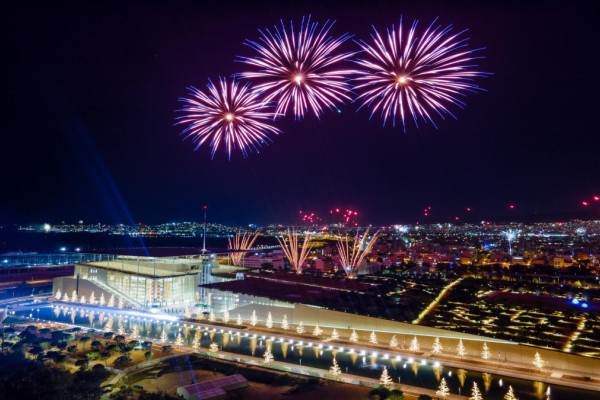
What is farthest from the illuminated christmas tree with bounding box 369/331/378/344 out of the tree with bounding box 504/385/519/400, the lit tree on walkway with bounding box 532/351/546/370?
the tree with bounding box 504/385/519/400

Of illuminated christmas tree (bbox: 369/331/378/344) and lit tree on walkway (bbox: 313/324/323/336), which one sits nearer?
illuminated christmas tree (bbox: 369/331/378/344)

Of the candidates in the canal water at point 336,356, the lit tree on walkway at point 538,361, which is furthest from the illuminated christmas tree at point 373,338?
the lit tree on walkway at point 538,361

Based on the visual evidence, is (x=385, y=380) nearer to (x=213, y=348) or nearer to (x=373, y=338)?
(x=373, y=338)

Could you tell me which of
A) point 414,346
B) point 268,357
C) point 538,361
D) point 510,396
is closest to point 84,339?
point 268,357

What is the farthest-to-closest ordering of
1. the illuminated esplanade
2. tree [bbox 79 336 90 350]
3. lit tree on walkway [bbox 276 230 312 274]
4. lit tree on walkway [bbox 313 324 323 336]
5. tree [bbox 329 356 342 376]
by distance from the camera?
lit tree on walkway [bbox 276 230 312 274] → the illuminated esplanade → lit tree on walkway [bbox 313 324 323 336] → tree [bbox 79 336 90 350] → tree [bbox 329 356 342 376]

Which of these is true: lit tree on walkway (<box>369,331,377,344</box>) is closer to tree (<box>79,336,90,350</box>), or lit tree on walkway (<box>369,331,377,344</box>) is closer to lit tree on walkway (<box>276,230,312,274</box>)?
tree (<box>79,336,90,350</box>)

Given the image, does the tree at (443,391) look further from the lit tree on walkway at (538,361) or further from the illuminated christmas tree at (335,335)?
the illuminated christmas tree at (335,335)
